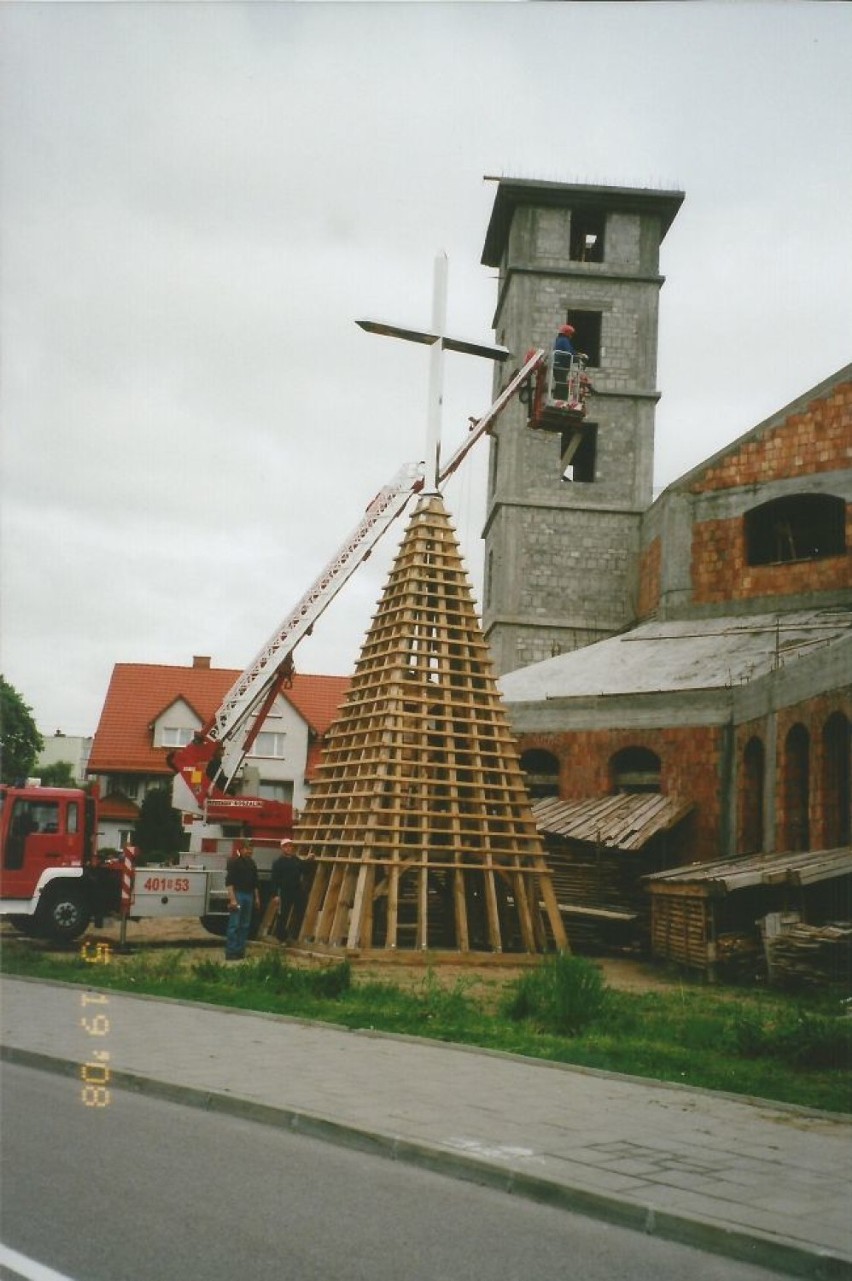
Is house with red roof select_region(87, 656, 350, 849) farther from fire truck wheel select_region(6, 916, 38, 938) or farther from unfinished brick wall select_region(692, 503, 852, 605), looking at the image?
fire truck wheel select_region(6, 916, 38, 938)

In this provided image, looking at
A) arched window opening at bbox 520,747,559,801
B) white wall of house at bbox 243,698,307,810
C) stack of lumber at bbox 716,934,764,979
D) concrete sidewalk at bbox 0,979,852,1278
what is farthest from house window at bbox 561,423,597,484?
concrete sidewalk at bbox 0,979,852,1278

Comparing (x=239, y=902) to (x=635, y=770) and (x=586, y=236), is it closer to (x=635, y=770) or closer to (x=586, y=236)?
(x=635, y=770)

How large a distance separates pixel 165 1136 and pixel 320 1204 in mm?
1720

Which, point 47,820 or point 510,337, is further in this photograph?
point 510,337

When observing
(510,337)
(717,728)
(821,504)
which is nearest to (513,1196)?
(717,728)

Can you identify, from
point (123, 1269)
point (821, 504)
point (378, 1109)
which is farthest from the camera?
point (821, 504)

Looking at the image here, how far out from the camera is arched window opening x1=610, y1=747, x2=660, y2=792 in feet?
83.9

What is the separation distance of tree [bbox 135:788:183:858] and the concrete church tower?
510 inches

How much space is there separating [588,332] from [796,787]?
22.8 metres

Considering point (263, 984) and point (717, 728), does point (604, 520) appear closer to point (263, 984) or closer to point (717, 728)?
point (717, 728)

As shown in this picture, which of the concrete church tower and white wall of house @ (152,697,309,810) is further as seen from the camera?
white wall of house @ (152,697,309,810)

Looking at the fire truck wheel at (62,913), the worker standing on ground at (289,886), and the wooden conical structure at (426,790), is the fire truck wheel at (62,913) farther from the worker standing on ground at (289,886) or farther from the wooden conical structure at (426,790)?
the wooden conical structure at (426,790)

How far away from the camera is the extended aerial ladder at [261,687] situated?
23.1m

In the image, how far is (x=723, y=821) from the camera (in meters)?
23.6
